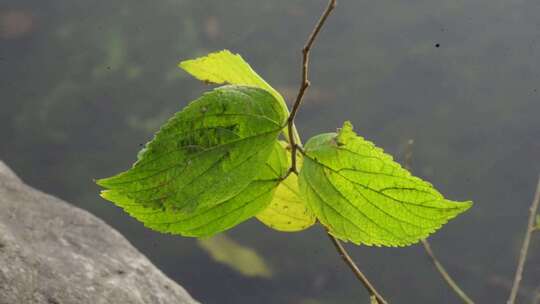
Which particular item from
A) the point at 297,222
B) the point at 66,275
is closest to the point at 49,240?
the point at 66,275

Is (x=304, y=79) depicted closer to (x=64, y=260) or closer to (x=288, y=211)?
(x=288, y=211)

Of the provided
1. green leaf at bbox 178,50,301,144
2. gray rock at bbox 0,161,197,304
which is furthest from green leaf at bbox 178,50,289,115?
gray rock at bbox 0,161,197,304

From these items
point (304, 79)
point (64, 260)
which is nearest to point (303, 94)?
point (304, 79)

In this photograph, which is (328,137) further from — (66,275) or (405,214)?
(66,275)

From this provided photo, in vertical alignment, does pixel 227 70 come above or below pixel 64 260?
→ below

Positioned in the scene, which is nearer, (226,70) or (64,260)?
(226,70)

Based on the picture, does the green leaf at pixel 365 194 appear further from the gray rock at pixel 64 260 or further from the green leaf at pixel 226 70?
the gray rock at pixel 64 260
